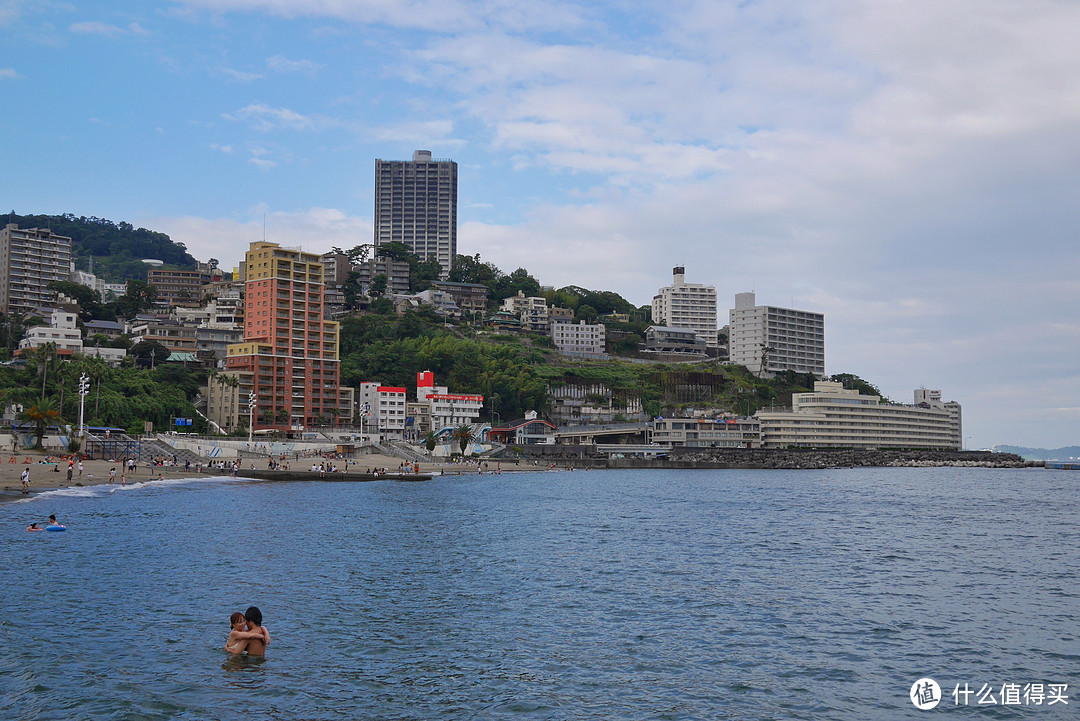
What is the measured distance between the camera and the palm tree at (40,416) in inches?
3445

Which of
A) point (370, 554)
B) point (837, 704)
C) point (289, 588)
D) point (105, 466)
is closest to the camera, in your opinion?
point (837, 704)

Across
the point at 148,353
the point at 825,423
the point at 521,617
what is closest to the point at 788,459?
the point at 825,423

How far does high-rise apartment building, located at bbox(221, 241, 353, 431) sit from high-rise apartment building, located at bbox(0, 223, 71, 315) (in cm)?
6286

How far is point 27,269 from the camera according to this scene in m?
190

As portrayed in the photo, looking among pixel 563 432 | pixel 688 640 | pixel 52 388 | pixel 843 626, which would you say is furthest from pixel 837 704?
pixel 563 432

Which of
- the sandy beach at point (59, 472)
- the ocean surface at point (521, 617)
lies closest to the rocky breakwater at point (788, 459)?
the sandy beach at point (59, 472)

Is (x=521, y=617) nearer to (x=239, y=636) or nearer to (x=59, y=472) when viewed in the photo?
(x=239, y=636)

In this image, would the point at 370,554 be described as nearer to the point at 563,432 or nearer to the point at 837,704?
the point at 837,704

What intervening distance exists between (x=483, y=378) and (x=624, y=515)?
12021 cm

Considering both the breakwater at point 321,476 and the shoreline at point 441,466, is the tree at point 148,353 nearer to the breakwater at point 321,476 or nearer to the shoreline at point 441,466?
the shoreline at point 441,466

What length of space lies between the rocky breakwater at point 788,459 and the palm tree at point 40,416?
319ft

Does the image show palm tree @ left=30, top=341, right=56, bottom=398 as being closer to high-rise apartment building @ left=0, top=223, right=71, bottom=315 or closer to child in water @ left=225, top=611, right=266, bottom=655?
high-rise apartment building @ left=0, top=223, right=71, bottom=315

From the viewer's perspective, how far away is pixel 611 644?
24.7 metres

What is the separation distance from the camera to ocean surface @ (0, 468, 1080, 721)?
19578mm
